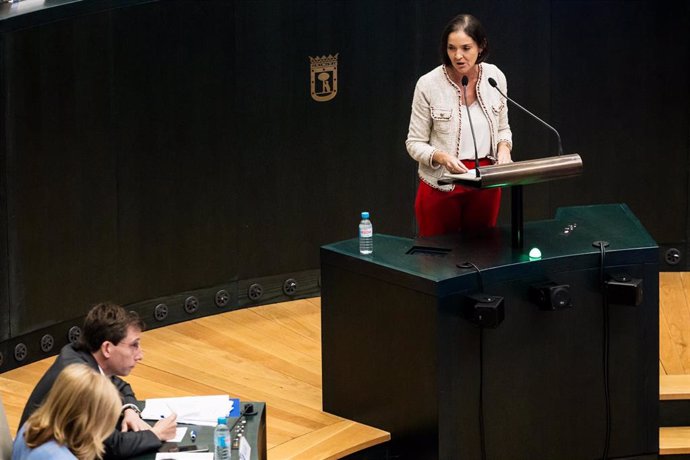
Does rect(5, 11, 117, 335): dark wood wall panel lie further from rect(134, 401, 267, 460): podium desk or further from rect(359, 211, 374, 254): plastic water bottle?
rect(134, 401, 267, 460): podium desk

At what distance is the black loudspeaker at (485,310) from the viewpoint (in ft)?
15.5

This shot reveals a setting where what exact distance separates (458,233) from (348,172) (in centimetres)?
153

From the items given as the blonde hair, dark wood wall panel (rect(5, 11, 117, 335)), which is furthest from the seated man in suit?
dark wood wall panel (rect(5, 11, 117, 335))

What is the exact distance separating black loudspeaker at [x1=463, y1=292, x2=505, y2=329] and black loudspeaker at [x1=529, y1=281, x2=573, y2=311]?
0.21 metres

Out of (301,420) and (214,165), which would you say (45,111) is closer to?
(214,165)

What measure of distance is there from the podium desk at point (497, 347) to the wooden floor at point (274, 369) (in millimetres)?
202

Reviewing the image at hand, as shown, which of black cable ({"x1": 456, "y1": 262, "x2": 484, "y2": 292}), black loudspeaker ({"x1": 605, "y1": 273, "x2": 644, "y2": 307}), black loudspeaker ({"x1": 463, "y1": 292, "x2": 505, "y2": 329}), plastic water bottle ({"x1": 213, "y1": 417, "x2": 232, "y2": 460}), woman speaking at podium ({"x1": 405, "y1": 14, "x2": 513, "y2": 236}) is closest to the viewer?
plastic water bottle ({"x1": 213, "y1": 417, "x2": 232, "y2": 460})

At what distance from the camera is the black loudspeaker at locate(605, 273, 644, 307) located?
4969mm

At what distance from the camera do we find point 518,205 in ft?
17.0

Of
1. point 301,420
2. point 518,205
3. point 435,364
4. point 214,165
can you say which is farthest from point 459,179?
point 214,165

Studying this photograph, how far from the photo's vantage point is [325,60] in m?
6.71

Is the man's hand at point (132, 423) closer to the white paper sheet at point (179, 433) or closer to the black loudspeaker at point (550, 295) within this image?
the white paper sheet at point (179, 433)

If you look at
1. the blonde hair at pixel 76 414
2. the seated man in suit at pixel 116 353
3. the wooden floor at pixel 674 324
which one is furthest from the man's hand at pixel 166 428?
the wooden floor at pixel 674 324

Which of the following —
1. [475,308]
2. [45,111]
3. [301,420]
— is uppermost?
[45,111]
